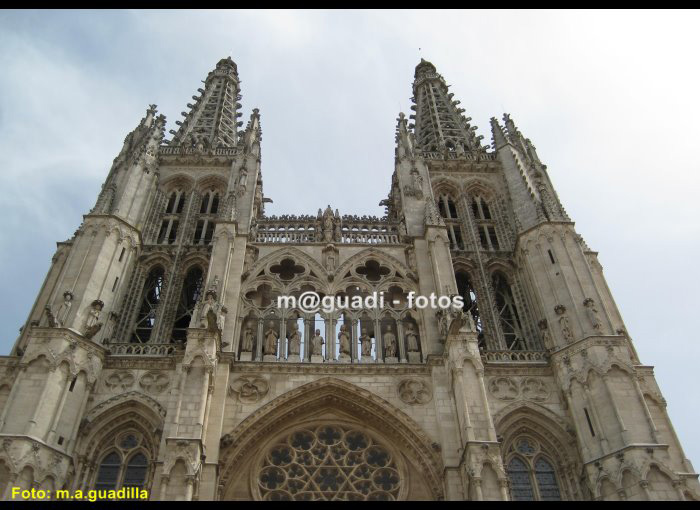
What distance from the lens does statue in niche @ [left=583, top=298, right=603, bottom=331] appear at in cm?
1959

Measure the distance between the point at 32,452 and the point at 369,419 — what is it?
8.76 m

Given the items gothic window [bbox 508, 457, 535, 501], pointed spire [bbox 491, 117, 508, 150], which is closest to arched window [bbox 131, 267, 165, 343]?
gothic window [bbox 508, 457, 535, 501]

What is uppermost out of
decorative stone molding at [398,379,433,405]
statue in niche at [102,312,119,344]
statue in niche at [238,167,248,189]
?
statue in niche at [238,167,248,189]

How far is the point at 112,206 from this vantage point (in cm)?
2356

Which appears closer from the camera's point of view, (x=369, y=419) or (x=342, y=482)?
(x=342, y=482)

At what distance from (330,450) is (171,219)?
12.5 metres

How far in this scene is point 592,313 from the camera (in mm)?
19984

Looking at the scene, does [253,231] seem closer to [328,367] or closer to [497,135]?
[328,367]

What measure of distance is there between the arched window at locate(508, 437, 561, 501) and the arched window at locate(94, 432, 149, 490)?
10026mm

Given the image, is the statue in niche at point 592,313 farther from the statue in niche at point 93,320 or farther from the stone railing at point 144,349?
the statue in niche at point 93,320

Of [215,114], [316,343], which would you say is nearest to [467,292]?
[316,343]

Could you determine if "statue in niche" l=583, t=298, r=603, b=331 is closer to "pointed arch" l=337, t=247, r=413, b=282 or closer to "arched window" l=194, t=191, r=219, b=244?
"pointed arch" l=337, t=247, r=413, b=282

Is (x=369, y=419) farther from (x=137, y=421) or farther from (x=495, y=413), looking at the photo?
(x=137, y=421)
